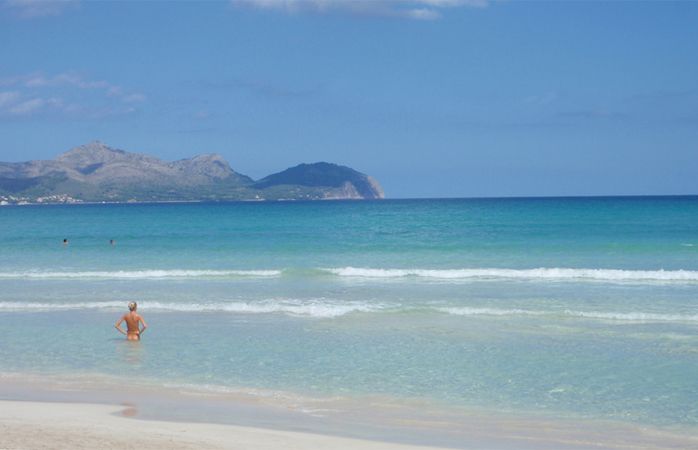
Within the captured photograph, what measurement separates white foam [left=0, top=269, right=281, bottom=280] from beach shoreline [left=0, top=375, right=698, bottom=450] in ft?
58.8

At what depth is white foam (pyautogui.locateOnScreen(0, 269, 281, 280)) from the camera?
31.1 meters

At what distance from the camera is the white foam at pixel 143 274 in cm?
3106

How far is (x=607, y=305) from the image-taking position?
71.7 ft

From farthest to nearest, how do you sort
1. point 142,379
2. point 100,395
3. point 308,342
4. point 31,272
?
point 31,272 → point 308,342 → point 142,379 → point 100,395

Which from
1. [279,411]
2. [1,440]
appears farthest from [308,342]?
[1,440]

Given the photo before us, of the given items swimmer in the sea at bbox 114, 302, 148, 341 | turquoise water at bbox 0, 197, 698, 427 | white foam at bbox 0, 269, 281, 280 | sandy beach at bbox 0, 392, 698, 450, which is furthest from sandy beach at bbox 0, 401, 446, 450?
white foam at bbox 0, 269, 281, 280

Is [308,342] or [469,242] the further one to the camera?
[469,242]

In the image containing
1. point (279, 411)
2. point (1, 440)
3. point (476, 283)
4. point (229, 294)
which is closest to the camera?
point (1, 440)

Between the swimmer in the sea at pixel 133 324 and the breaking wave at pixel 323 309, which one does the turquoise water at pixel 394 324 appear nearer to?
the breaking wave at pixel 323 309

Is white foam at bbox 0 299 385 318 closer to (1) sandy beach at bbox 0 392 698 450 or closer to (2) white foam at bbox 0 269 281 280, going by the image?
(2) white foam at bbox 0 269 281 280

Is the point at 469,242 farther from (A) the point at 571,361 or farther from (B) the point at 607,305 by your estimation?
(A) the point at 571,361

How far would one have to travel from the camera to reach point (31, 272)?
110ft

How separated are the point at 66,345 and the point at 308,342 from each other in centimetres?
536

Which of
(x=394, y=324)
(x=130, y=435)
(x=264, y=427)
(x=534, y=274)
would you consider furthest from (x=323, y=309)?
(x=130, y=435)
